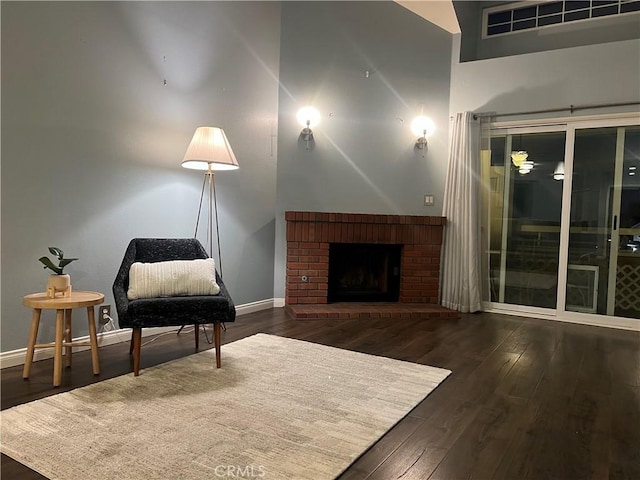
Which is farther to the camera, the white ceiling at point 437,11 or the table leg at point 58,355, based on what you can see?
the white ceiling at point 437,11

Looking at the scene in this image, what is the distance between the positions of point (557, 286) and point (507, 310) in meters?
0.56

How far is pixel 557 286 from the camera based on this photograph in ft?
15.4

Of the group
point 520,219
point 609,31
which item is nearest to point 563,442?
point 520,219

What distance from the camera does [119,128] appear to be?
331 centimetres

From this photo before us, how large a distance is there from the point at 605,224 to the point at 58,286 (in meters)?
4.70

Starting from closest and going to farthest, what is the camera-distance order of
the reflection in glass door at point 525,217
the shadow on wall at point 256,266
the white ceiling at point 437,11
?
the shadow on wall at point 256,266, the white ceiling at point 437,11, the reflection in glass door at point 525,217

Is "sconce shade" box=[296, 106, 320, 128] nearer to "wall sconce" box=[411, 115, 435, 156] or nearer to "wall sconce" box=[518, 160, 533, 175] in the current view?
"wall sconce" box=[411, 115, 435, 156]

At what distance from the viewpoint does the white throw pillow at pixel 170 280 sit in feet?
9.14

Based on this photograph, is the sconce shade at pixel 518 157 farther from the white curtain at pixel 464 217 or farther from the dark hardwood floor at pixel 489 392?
the dark hardwood floor at pixel 489 392

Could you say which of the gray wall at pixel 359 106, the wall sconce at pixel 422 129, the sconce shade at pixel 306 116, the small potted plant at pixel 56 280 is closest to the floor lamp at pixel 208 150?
the small potted plant at pixel 56 280

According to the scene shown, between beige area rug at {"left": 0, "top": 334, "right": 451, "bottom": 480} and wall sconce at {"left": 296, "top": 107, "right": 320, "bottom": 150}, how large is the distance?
105 inches

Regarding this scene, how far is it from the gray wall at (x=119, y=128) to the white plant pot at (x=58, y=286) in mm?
322

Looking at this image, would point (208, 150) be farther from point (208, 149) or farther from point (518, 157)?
point (518, 157)

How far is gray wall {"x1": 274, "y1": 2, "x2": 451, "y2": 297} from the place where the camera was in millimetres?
4867
